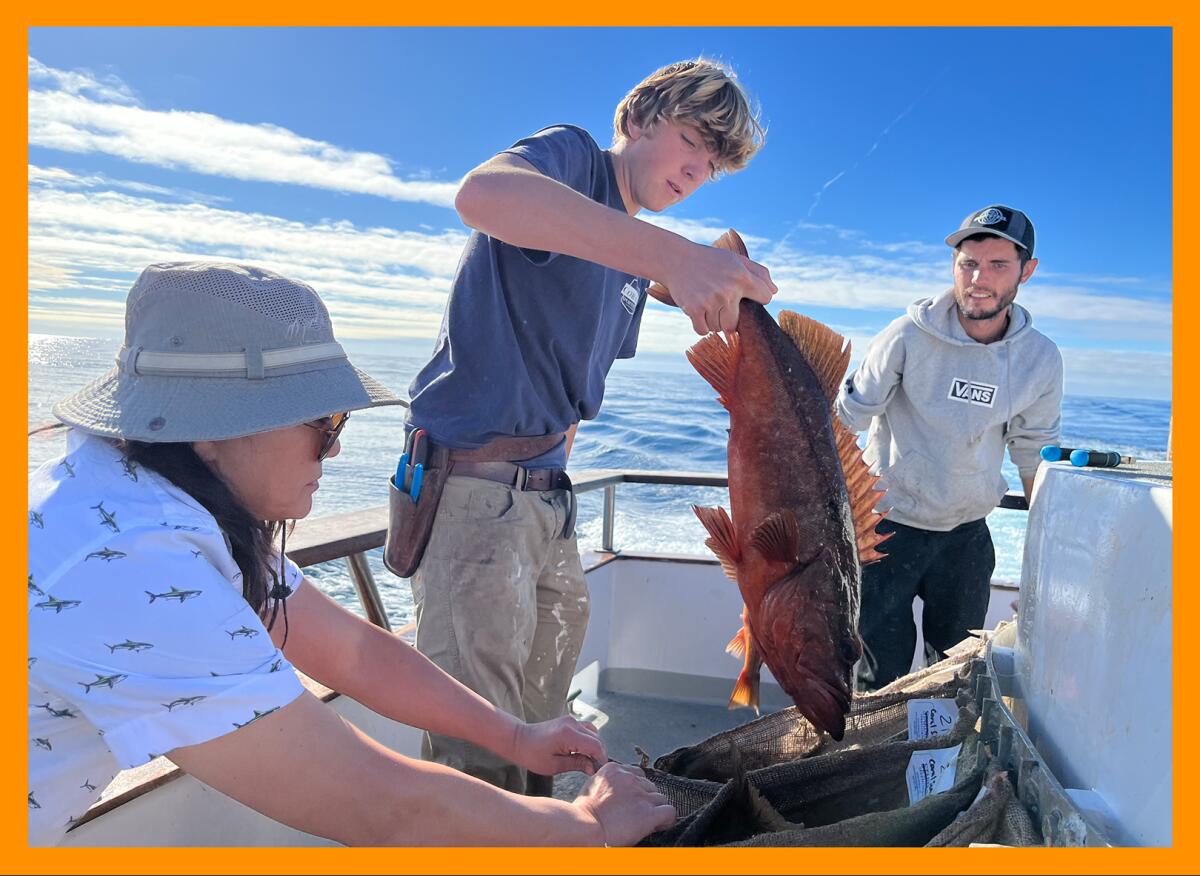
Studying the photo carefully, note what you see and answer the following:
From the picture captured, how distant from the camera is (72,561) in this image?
113 cm

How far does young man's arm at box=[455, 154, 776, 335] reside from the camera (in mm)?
1613

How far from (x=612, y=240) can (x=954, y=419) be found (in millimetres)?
2796

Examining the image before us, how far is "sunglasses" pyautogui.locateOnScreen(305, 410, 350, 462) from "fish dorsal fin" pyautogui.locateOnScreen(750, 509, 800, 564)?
32.2 inches

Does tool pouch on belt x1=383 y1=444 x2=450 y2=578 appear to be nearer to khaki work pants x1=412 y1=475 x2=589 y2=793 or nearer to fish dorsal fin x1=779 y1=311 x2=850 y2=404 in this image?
khaki work pants x1=412 y1=475 x2=589 y2=793

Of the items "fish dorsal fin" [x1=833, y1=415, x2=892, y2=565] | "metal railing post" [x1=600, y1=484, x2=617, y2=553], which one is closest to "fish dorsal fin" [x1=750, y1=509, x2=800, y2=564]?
"fish dorsal fin" [x1=833, y1=415, x2=892, y2=565]

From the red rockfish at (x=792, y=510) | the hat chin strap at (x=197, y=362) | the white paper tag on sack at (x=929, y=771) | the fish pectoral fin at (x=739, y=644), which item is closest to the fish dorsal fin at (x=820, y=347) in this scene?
the red rockfish at (x=792, y=510)

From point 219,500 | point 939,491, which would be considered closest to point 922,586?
point 939,491

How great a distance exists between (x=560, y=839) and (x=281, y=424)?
30.8 inches

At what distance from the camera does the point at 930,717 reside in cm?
175

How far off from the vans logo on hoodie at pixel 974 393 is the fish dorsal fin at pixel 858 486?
2208 mm

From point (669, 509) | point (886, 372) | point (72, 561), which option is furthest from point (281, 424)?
point (669, 509)

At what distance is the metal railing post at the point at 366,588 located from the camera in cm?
328

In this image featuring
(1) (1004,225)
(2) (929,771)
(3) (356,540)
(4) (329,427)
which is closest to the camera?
(4) (329,427)

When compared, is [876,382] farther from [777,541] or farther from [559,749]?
[559,749]
